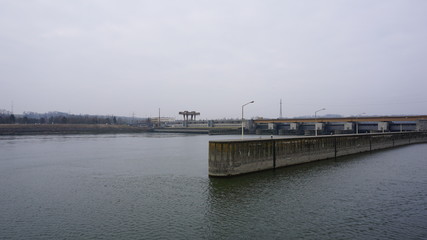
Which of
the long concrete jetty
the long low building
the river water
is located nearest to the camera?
the river water

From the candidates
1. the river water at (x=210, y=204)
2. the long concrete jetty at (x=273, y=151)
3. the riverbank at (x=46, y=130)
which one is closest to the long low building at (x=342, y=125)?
the long concrete jetty at (x=273, y=151)

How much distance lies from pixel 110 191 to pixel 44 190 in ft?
18.7

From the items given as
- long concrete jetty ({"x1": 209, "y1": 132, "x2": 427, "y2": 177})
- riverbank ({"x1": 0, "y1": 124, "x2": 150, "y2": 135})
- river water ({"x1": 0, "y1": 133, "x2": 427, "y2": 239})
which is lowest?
river water ({"x1": 0, "y1": 133, "x2": 427, "y2": 239})

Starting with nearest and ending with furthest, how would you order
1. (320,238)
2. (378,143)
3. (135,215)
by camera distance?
(320,238) → (135,215) → (378,143)

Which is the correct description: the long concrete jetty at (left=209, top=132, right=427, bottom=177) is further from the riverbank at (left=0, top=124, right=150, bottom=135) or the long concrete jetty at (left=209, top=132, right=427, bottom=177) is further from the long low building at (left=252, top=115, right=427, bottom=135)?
the riverbank at (left=0, top=124, right=150, bottom=135)

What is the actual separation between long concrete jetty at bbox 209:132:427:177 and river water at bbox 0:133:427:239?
153cm

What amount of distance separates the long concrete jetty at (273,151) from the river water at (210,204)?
153cm

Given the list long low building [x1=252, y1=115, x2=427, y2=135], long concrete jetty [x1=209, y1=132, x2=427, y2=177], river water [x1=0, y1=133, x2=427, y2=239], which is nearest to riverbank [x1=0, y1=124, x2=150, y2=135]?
long low building [x1=252, y1=115, x2=427, y2=135]

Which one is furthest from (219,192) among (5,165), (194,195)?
(5,165)

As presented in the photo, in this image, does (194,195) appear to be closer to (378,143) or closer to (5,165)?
(5,165)

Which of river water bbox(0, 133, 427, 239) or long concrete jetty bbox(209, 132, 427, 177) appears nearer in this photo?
river water bbox(0, 133, 427, 239)

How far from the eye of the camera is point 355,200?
21828 mm

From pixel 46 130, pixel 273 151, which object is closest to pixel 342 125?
pixel 273 151

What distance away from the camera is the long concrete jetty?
29297 millimetres
